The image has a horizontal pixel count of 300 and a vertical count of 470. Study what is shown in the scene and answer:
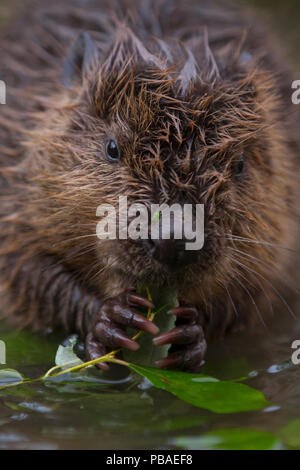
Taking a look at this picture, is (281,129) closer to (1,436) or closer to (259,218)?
(259,218)

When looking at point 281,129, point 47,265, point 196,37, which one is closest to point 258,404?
point 47,265

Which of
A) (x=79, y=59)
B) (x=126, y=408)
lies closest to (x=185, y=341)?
(x=126, y=408)

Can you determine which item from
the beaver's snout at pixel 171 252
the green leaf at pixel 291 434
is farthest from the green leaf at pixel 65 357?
the green leaf at pixel 291 434

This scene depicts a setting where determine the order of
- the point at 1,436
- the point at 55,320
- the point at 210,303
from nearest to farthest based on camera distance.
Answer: the point at 1,436 < the point at 210,303 < the point at 55,320

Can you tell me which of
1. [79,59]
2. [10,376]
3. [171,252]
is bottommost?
[10,376]

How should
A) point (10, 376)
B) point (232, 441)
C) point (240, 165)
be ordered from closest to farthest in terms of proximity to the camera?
point (232, 441) < point (10, 376) < point (240, 165)

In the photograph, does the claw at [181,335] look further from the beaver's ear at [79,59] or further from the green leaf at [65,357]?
the beaver's ear at [79,59]

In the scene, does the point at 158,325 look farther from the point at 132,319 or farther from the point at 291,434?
the point at 291,434
